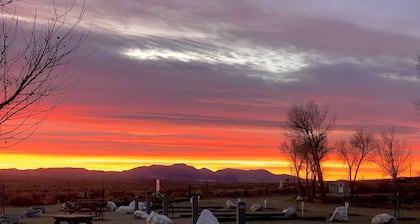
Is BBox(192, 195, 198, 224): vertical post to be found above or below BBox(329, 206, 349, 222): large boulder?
above

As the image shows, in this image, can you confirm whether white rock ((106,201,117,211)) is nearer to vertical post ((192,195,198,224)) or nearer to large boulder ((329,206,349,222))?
large boulder ((329,206,349,222))

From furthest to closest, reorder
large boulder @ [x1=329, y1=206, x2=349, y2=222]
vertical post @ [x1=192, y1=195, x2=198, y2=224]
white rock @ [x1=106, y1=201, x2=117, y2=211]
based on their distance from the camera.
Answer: white rock @ [x1=106, y1=201, x2=117, y2=211] → large boulder @ [x1=329, y1=206, x2=349, y2=222] → vertical post @ [x1=192, y1=195, x2=198, y2=224]

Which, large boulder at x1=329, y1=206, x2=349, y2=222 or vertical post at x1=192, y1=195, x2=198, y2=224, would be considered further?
large boulder at x1=329, y1=206, x2=349, y2=222

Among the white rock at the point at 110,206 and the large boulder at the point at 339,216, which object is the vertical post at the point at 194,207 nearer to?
the large boulder at the point at 339,216

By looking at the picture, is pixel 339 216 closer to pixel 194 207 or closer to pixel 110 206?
pixel 194 207

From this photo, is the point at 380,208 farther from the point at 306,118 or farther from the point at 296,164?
the point at 296,164

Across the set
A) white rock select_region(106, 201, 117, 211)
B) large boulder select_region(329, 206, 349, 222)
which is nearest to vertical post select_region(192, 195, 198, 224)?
large boulder select_region(329, 206, 349, 222)

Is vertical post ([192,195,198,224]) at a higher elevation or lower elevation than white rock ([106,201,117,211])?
higher

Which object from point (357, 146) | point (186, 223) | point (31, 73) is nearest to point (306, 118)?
point (357, 146)

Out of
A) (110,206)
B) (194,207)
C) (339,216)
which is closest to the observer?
(194,207)

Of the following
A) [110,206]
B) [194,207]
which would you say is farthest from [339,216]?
[110,206]

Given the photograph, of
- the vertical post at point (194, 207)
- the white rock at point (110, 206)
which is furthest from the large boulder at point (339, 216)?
the white rock at point (110, 206)

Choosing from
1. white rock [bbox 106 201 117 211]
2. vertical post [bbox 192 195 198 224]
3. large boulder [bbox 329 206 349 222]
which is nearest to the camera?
vertical post [bbox 192 195 198 224]

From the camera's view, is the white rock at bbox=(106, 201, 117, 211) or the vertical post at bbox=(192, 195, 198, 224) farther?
the white rock at bbox=(106, 201, 117, 211)
